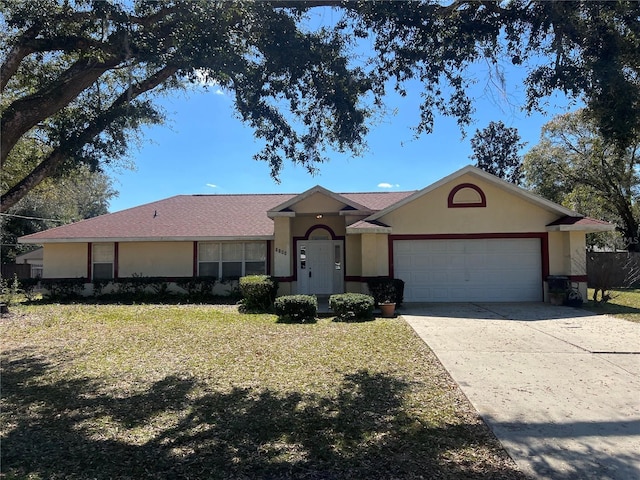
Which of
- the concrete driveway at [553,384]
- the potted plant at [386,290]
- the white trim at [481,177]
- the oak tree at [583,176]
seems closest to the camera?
the concrete driveway at [553,384]

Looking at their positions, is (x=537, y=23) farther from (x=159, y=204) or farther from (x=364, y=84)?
(x=159, y=204)

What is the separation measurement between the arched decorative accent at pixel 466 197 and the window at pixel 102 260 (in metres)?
14.2

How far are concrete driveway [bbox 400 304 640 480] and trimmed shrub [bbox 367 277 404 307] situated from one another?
2.07 metres

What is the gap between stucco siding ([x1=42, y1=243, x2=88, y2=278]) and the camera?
60.1 ft

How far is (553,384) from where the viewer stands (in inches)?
241

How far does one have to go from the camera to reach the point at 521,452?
4137 millimetres

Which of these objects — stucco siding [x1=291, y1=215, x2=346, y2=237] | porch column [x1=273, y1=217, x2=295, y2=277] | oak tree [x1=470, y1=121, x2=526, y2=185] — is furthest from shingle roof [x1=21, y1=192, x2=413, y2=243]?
oak tree [x1=470, y1=121, x2=526, y2=185]

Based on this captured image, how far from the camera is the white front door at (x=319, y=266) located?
17375mm

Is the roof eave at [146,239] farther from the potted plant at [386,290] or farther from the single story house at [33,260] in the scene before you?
the single story house at [33,260]

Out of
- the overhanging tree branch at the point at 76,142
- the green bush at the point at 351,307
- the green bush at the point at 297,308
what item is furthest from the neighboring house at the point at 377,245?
the overhanging tree branch at the point at 76,142

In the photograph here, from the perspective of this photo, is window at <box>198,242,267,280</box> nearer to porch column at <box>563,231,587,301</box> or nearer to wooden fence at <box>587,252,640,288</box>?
porch column at <box>563,231,587,301</box>

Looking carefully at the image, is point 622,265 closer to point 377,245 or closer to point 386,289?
point 377,245

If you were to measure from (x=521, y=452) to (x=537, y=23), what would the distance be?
20.1 feet

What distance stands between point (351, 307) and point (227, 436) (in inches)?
301
